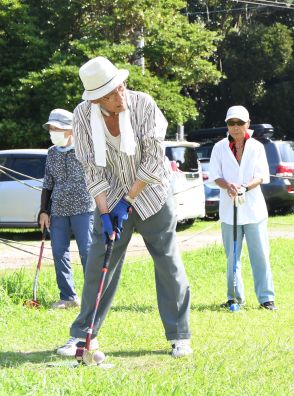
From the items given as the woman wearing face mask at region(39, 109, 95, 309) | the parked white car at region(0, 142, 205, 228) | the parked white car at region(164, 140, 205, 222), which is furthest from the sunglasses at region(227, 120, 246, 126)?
the parked white car at region(164, 140, 205, 222)

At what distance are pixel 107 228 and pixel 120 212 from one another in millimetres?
158

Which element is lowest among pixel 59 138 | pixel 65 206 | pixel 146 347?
pixel 146 347

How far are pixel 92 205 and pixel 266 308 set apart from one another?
1.95 m

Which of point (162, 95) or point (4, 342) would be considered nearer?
point (4, 342)

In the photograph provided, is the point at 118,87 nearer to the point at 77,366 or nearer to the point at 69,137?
the point at 77,366

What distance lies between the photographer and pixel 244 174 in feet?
26.5

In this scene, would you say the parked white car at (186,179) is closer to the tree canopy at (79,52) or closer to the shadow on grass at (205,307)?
the tree canopy at (79,52)

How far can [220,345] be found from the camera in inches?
239

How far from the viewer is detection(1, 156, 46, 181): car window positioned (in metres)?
15.3

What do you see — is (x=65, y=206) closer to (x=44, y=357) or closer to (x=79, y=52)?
(x=44, y=357)

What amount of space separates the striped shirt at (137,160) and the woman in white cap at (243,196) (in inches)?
88.3

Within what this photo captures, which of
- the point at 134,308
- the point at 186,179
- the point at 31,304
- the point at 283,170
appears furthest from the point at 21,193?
the point at 134,308

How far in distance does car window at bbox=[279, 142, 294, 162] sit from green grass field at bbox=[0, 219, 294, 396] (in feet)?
34.9

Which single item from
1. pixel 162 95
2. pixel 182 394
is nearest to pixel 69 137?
pixel 182 394
